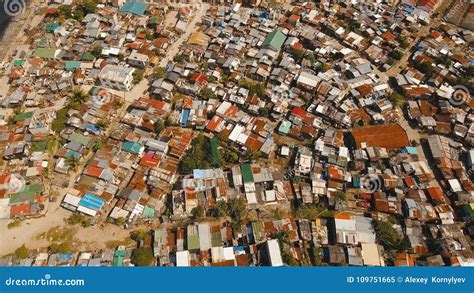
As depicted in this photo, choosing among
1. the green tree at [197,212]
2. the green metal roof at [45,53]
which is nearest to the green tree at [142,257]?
the green tree at [197,212]

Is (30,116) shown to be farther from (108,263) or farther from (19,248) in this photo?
(108,263)

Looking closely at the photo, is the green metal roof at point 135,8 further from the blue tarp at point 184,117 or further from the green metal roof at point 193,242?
the green metal roof at point 193,242

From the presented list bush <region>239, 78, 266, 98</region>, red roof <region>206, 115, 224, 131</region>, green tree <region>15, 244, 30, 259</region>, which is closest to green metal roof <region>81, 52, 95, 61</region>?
red roof <region>206, 115, 224, 131</region>

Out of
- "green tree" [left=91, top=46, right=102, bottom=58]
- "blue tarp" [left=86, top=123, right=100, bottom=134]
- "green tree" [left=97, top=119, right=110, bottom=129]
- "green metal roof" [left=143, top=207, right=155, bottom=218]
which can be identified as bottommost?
"green metal roof" [left=143, top=207, right=155, bottom=218]

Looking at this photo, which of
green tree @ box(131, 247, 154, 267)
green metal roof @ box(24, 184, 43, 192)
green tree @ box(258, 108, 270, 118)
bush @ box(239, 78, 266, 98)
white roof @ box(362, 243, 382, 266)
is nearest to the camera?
white roof @ box(362, 243, 382, 266)

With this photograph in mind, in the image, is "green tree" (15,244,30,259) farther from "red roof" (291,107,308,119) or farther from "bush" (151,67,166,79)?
"red roof" (291,107,308,119)

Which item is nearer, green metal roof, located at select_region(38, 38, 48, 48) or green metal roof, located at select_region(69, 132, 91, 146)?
green metal roof, located at select_region(69, 132, 91, 146)

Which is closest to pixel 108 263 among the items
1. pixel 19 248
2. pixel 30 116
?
pixel 19 248
